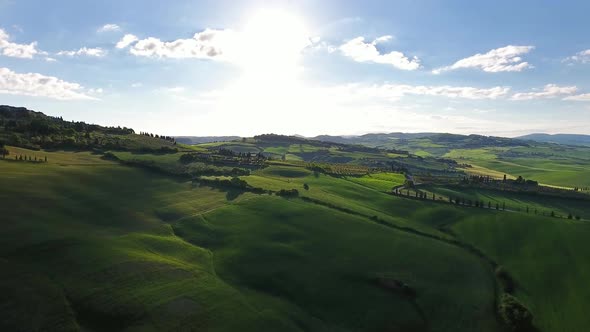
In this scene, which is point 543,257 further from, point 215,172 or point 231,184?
point 215,172

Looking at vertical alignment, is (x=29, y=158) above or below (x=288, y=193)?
above

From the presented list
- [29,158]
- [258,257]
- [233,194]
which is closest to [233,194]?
[233,194]

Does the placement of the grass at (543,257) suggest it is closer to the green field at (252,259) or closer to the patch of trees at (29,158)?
the green field at (252,259)

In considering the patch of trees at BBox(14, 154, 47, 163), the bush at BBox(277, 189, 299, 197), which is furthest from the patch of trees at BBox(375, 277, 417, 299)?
the patch of trees at BBox(14, 154, 47, 163)

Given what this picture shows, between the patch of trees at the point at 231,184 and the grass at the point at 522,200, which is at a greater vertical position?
the patch of trees at the point at 231,184

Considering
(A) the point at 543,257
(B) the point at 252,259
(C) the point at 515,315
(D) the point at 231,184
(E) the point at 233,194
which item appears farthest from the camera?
(D) the point at 231,184

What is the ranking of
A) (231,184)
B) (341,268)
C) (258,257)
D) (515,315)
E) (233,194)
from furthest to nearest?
1. (231,184)
2. (233,194)
3. (258,257)
4. (341,268)
5. (515,315)

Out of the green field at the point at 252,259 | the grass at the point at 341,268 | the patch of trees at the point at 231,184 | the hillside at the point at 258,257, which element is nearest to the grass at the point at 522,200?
the hillside at the point at 258,257

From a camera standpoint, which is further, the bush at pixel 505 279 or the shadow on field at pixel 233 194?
the shadow on field at pixel 233 194
